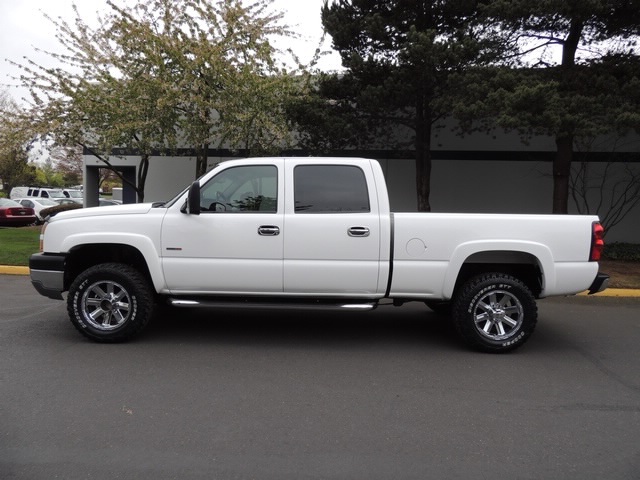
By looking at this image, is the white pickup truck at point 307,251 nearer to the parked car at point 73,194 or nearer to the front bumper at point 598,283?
the front bumper at point 598,283

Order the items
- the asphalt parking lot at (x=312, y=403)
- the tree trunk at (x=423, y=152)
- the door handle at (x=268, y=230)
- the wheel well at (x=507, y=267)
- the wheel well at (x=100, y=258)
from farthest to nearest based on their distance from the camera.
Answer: the tree trunk at (x=423, y=152)
the wheel well at (x=100, y=258)
the wheel well at (x=507, y=267)
the door handle at (x=268, y=230)
the asphalt parking lot at (x=312, y=403)

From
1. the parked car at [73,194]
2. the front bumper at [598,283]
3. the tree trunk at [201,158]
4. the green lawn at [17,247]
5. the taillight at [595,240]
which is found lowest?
the green lawn at [17,247]

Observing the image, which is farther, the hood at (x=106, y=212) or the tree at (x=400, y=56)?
the tree at (x=400, y=56)

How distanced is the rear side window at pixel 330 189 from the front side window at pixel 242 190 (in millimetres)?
276

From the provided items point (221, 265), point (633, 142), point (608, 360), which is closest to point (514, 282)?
point (608, 360)

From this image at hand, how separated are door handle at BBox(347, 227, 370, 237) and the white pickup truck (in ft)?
Answer: 0.03

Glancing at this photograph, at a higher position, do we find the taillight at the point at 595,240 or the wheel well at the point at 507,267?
the taillight at the point at 595,240

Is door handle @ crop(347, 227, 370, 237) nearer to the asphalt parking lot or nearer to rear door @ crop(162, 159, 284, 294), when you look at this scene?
rear door @ crop(162, 159, 284, 294)

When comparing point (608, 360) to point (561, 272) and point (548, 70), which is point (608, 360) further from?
point (548, 70)

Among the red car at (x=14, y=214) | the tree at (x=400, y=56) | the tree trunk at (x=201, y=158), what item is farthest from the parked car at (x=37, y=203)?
the tree at (x=400, y=56)

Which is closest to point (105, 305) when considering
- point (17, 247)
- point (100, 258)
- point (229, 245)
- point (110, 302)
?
point (110, 302)

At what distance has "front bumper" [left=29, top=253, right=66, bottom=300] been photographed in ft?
18.1

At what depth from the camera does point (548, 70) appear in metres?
10.8

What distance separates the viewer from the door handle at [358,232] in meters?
5.33
